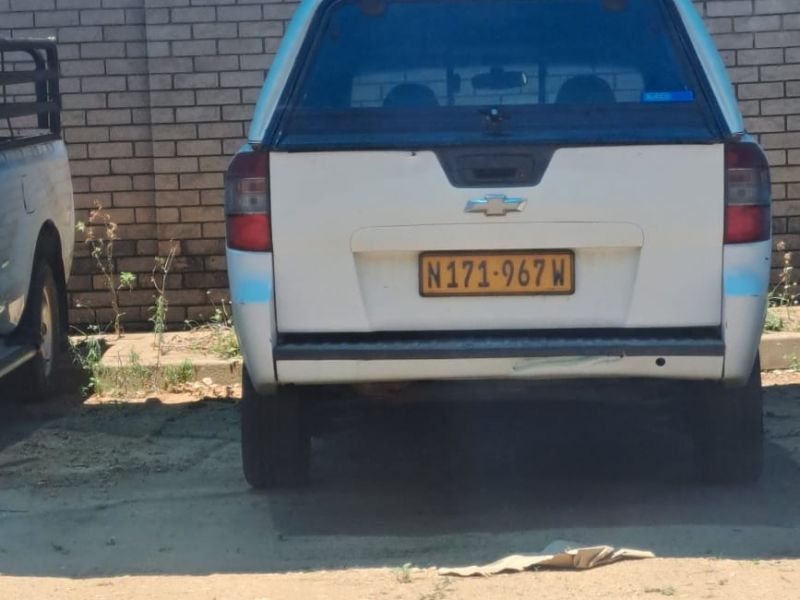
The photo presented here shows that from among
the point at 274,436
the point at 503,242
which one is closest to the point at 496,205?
the point at 503,242

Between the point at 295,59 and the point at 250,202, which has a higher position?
the point at 295,59

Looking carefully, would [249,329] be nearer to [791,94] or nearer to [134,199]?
[134,199]

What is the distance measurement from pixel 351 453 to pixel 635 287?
1.99 m

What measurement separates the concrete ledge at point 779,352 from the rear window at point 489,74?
3195 millimetres

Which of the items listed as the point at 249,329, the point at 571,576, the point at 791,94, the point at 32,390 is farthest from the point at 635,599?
the point at 791,94

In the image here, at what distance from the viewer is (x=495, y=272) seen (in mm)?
4797

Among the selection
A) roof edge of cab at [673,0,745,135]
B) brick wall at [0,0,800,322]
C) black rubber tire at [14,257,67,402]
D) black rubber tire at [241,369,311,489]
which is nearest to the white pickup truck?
black rubber tire at [14,257,67,402]

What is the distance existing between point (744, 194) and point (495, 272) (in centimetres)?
82

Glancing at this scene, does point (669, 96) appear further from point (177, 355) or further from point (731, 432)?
point (177, 355)

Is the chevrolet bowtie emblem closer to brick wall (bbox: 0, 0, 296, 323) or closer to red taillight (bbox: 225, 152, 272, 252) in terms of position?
red taillight (bbox: 225, 152, 272, 252)

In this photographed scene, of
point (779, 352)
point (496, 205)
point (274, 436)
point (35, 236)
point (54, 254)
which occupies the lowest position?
point (779, 352)

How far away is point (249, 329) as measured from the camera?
4.82 meters

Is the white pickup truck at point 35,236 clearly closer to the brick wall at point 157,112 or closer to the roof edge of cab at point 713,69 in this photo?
the brick wall at point 157,112

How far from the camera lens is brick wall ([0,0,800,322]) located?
8750mm
